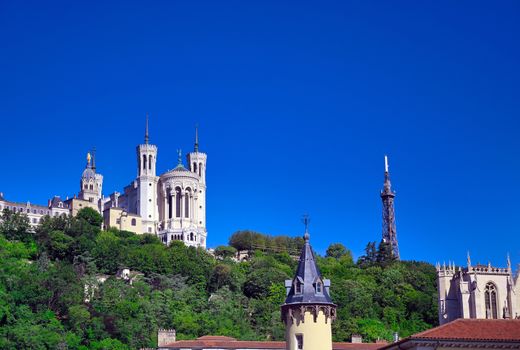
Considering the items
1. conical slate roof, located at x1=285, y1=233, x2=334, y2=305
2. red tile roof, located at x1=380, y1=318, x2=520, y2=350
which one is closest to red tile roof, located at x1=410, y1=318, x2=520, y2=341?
red tile roof, located at x1=380, y1=318, x2=520, y2=350

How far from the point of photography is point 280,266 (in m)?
130

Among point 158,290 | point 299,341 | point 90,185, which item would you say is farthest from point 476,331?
Answer: point 90,185

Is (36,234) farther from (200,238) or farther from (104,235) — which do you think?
(200,238)

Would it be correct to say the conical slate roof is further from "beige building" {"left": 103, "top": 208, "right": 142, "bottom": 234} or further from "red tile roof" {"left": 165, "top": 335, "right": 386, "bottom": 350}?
"beige building" {"left": 103, "top": 208, "right": 142, "bottom": 234}

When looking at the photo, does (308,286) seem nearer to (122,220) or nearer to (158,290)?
(158,290)

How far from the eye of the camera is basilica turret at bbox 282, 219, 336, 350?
172ft

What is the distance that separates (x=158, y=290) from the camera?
113m

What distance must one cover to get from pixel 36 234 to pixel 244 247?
117 feet

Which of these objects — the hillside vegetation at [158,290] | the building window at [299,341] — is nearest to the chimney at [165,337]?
the hillside vegetation at [158,290]

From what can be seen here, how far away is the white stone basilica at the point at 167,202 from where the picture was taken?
15450 centimetres

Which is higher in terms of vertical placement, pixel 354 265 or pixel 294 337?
pixel 354 265

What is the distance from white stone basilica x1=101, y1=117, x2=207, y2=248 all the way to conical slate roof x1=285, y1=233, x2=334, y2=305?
95.1 metres

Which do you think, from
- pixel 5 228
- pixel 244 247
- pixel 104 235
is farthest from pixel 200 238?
pixel 5 228

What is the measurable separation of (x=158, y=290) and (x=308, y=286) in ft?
200
